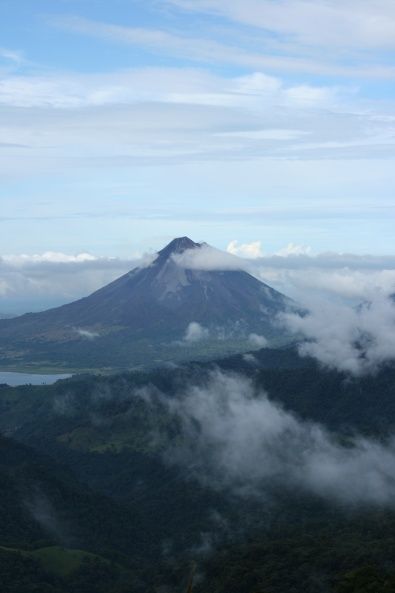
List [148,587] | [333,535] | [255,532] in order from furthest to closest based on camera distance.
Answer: [255,532], [333,535], [148,587]

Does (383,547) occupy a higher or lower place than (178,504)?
higher

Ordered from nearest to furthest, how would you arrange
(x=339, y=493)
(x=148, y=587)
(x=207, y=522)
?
(x=148, y=587), (x=207, y=522), (x=339, y=493)

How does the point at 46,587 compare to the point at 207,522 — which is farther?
the point at 207,522

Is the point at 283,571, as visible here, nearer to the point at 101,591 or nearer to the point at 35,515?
the point at 101,591

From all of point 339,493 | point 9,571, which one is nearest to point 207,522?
point 339,493

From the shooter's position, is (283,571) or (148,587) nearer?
(283,571)

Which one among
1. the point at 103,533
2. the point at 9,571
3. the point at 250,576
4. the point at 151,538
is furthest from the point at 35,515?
the point at 250,576

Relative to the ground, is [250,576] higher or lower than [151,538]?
higher

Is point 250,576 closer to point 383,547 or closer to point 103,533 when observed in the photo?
point 383,547

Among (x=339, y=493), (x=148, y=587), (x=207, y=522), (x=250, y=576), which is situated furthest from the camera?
(x=339, y=493)
